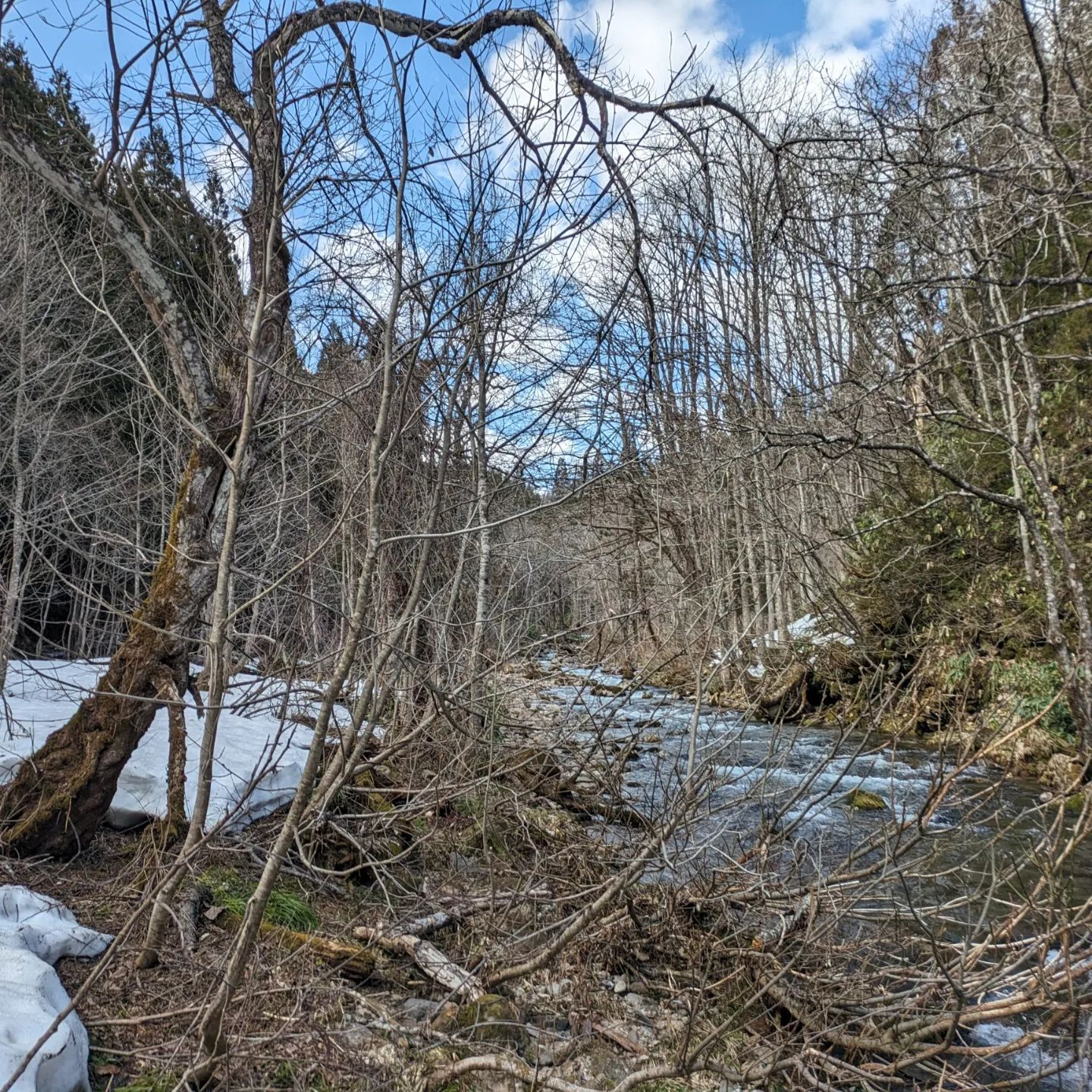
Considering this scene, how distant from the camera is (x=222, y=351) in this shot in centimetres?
344

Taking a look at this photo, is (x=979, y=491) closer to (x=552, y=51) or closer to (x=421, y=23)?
(x=552, y=51)

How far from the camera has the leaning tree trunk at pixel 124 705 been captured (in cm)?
352

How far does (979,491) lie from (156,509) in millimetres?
14405

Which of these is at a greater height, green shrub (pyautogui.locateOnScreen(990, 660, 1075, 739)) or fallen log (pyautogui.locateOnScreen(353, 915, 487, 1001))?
green shrub (pyautogui.locateOnScreen(990, 660, 1075, 739))

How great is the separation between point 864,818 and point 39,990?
244 inches

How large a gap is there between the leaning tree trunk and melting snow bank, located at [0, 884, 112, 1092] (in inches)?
29.7

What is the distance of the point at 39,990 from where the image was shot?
229cm

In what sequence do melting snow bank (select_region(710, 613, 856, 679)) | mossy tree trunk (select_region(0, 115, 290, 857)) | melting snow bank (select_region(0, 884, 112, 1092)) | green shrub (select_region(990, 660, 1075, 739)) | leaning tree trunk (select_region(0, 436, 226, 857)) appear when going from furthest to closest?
melting snow bank (select_region(710, 613, 856, 679)) < green shrub (select_region(990, 660, 1075, 739)) < leaning tree trunk (select_region(0, 436, 226, 857)) < mossy tree trunk (select_region(0, 115, 290, 857)) < melting snow bank (select_region(0, 884, 112, 1092))

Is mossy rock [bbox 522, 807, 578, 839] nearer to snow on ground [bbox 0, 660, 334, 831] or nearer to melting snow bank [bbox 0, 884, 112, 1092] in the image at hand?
snow on ground [bbox 0, 660, 334, 831]

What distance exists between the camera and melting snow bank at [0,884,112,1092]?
2.00 m

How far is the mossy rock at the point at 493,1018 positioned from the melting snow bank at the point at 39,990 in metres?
1.46

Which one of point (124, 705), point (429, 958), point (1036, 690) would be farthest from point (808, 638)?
point (124, 705)

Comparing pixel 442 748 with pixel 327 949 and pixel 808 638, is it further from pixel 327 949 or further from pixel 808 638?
pixel 808 638

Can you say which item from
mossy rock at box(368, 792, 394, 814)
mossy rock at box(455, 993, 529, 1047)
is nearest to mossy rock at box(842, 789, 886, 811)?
mossy rock at box(368, 792, 394, 814)
